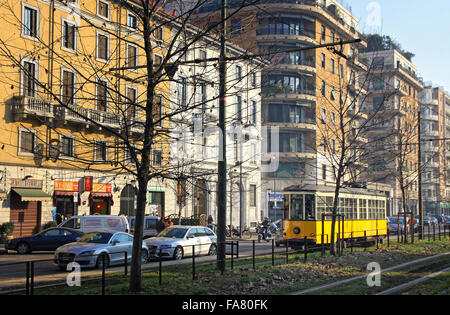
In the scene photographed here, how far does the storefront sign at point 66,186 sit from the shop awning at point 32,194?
51.8 inches

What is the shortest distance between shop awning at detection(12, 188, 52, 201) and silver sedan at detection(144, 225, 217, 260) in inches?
489

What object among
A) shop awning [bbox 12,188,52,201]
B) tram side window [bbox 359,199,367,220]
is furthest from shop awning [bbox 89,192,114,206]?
tram side window [bbox 359,199,367,220]

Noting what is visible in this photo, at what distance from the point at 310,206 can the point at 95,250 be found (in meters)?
11.8

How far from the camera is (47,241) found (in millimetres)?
26391

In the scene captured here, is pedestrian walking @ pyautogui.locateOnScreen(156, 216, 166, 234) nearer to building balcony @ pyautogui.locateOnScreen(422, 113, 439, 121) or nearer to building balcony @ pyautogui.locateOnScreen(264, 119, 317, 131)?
building balcony @ pyautogui.locateOnScreen(264, 119, 317, 131)

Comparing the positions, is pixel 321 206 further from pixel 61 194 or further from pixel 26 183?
pixel 26 183

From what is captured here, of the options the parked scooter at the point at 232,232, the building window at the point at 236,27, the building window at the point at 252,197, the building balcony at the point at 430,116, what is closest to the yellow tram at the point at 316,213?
the building window at the point at 236,27

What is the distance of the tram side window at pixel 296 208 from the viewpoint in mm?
27484

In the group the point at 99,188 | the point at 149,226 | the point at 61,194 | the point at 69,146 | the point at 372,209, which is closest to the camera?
the point at 69,146

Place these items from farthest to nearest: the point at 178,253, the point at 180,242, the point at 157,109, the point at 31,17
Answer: the point at 31,17 → the point at 180,242 → the point at 178,253 → the point at 157,109

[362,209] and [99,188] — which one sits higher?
[99,188]

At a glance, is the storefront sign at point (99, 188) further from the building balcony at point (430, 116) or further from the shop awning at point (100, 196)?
the building balcony at point (430, 116)

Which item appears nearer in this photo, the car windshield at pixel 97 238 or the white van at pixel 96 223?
the car windshield at pixel 97 238

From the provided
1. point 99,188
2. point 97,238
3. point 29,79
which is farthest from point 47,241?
point 29,79
